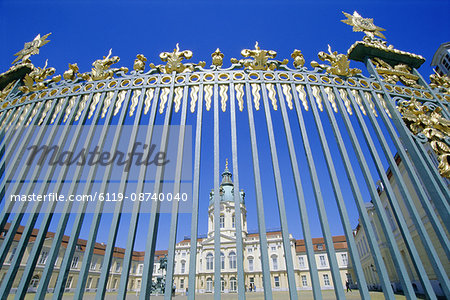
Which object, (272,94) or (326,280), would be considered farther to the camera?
(326,280)

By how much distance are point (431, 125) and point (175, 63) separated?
150 inches

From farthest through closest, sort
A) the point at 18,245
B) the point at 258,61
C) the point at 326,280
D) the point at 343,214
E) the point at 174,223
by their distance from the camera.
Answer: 1. the point at 326,280
2. the point at 258,61
3. the point at 18,245
4. the point at 343,214
5. the point at 174,223

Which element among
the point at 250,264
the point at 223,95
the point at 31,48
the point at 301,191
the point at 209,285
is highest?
the point at 250,264

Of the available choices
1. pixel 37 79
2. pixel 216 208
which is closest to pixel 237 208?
pixel 216 208

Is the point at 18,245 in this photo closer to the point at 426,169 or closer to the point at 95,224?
the point at 95,224

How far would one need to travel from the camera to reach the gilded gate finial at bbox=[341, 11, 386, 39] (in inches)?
182

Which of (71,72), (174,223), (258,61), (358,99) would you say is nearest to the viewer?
(174,223)

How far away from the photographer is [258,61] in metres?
3.86

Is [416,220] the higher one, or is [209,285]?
[209,285]

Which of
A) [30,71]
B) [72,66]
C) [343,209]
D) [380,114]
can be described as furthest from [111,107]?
[380,114]

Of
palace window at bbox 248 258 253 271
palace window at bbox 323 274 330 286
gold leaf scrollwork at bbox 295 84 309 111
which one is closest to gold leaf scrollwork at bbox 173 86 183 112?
gold leaf scrollwork at bbox 295 84 309 111

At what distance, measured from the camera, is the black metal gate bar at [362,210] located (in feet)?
7.29

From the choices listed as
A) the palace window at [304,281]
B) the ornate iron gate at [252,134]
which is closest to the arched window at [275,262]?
the palace window at [304,281]

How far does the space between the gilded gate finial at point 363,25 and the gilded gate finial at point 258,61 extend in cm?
183
